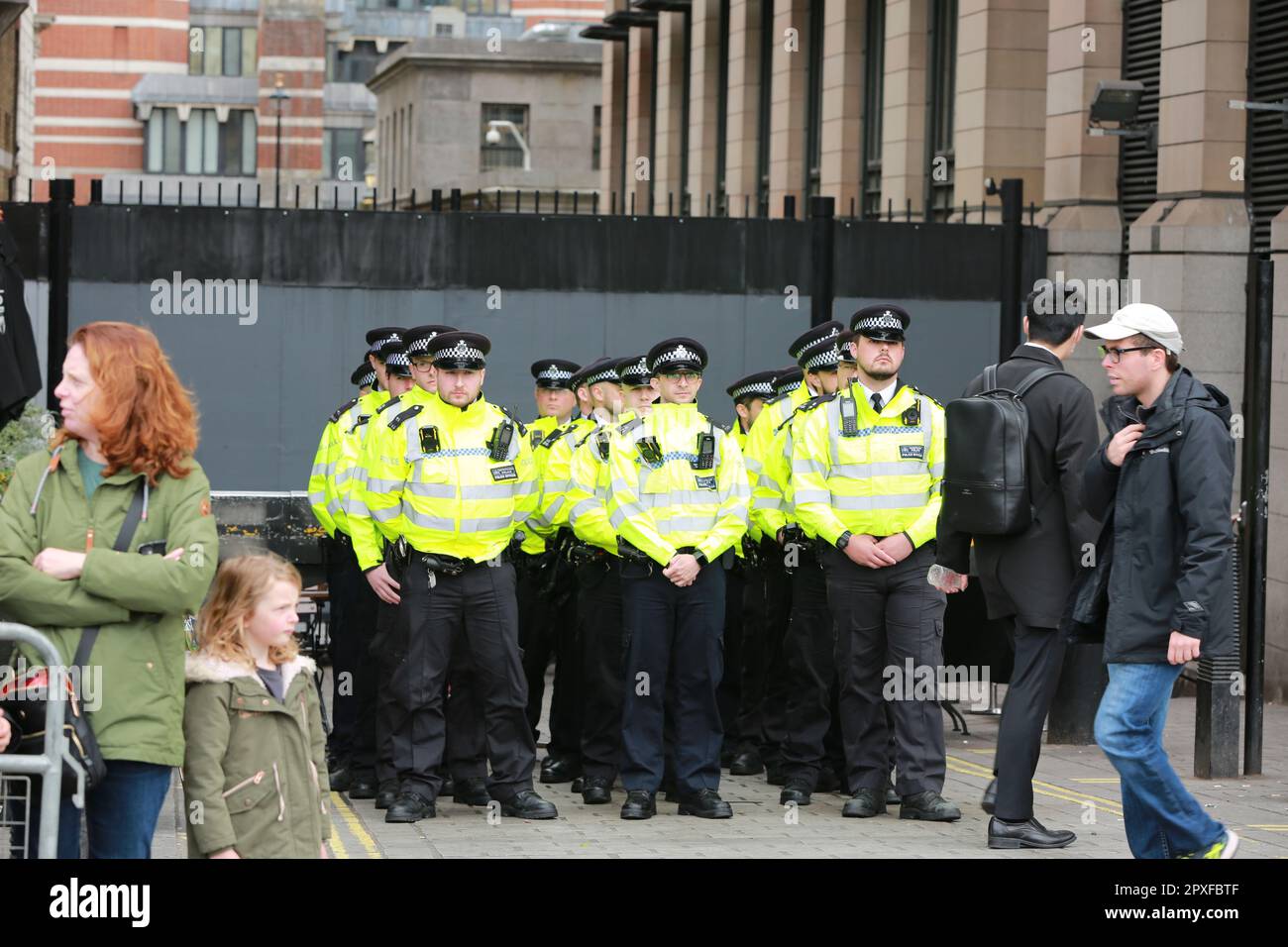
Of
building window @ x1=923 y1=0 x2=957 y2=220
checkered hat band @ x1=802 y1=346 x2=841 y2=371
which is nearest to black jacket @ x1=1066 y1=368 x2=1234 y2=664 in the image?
checkered hat band @ x1=802 y1=346 x2=841 y2=371

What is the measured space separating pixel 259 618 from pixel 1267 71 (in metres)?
13.3

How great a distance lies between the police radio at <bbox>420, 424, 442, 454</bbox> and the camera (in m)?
10.0

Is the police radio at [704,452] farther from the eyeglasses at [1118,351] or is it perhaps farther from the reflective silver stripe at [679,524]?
the eyeglasses at [1118,351]

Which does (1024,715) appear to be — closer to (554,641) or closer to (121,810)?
(554,641)

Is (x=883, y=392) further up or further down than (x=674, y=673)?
further up

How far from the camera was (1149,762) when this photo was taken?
7680mm

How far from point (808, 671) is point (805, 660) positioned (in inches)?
2.3

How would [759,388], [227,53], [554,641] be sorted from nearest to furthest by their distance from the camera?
[554,641] < [759,388] < [227,53]

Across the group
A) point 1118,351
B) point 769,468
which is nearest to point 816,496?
point 769,468

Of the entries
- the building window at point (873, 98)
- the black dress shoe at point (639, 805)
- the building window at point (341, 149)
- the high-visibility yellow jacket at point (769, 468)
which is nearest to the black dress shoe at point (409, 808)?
the black dress shoe at point (639, 805)

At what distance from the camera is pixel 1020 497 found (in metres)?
9.06

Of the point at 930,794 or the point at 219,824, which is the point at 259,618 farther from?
the point at 930,794

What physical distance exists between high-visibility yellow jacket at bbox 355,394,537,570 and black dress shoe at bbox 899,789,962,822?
2.29m
